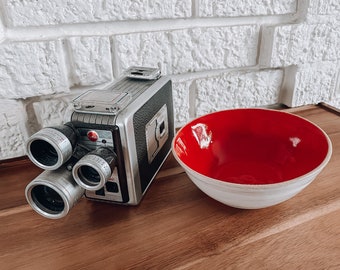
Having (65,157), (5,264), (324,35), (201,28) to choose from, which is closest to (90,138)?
(65,157)

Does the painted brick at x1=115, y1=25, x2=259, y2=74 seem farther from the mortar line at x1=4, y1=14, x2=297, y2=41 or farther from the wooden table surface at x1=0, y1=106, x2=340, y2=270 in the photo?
the wooden table surface at x1=0, y1=106, x2=340, y2=270

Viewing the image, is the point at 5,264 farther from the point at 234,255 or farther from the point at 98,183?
the point at 234,255

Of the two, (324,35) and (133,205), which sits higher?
(324,35)

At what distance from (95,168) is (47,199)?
8 centimetres

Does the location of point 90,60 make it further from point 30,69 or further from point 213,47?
point 213,47

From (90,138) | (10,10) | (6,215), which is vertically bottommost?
(6,215)

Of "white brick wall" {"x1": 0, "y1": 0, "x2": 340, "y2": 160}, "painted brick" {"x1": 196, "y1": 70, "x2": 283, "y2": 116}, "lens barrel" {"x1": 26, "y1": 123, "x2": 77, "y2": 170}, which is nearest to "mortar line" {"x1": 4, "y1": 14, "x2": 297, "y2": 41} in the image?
"white brick wall" {"x1": 0, "y1": 0, "x2": 340, "y2": 160}

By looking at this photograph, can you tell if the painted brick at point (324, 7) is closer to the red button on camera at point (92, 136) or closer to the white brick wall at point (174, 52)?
the white brick wall at point (174, 52)

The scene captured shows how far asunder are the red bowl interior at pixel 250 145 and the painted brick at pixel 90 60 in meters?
0.19

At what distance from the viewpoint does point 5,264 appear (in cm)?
33

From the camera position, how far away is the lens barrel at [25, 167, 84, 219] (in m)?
0.34

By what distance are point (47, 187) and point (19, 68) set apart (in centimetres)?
23

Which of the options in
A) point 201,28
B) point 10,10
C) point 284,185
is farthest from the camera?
point 201,28

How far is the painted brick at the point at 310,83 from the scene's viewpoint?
0.69 metres
